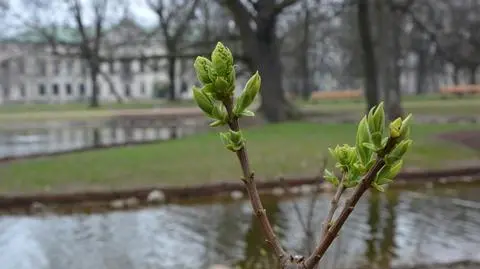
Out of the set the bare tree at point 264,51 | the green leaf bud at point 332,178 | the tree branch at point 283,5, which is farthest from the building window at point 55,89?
the green leaf bud at point 332,178

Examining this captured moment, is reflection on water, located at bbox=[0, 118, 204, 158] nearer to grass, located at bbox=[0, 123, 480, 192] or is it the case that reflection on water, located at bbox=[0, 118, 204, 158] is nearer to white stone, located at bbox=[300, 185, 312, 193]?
grass, located at bbox=[0, 123, 480, 192]

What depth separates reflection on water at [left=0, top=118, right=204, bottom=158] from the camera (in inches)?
1031

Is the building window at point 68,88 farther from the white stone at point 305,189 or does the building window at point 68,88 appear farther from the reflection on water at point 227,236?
the reflection on water at point 227,236

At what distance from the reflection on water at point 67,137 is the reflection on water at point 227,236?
36.9ft

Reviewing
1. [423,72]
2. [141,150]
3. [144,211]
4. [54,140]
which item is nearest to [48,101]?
[423,72]

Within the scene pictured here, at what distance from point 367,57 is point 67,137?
50.0ft

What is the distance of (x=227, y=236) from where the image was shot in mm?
11031

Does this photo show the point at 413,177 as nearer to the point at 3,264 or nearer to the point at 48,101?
the point at 3,264

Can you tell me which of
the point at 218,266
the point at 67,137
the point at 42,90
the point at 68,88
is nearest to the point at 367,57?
the point at 67,137

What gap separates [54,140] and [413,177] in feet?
63.8

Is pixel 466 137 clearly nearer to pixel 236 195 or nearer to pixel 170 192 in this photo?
pixel 236 195

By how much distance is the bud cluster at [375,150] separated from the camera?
1.03 meters

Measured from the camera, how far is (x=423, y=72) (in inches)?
3039

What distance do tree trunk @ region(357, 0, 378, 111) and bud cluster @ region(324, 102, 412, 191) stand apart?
27.0 m
